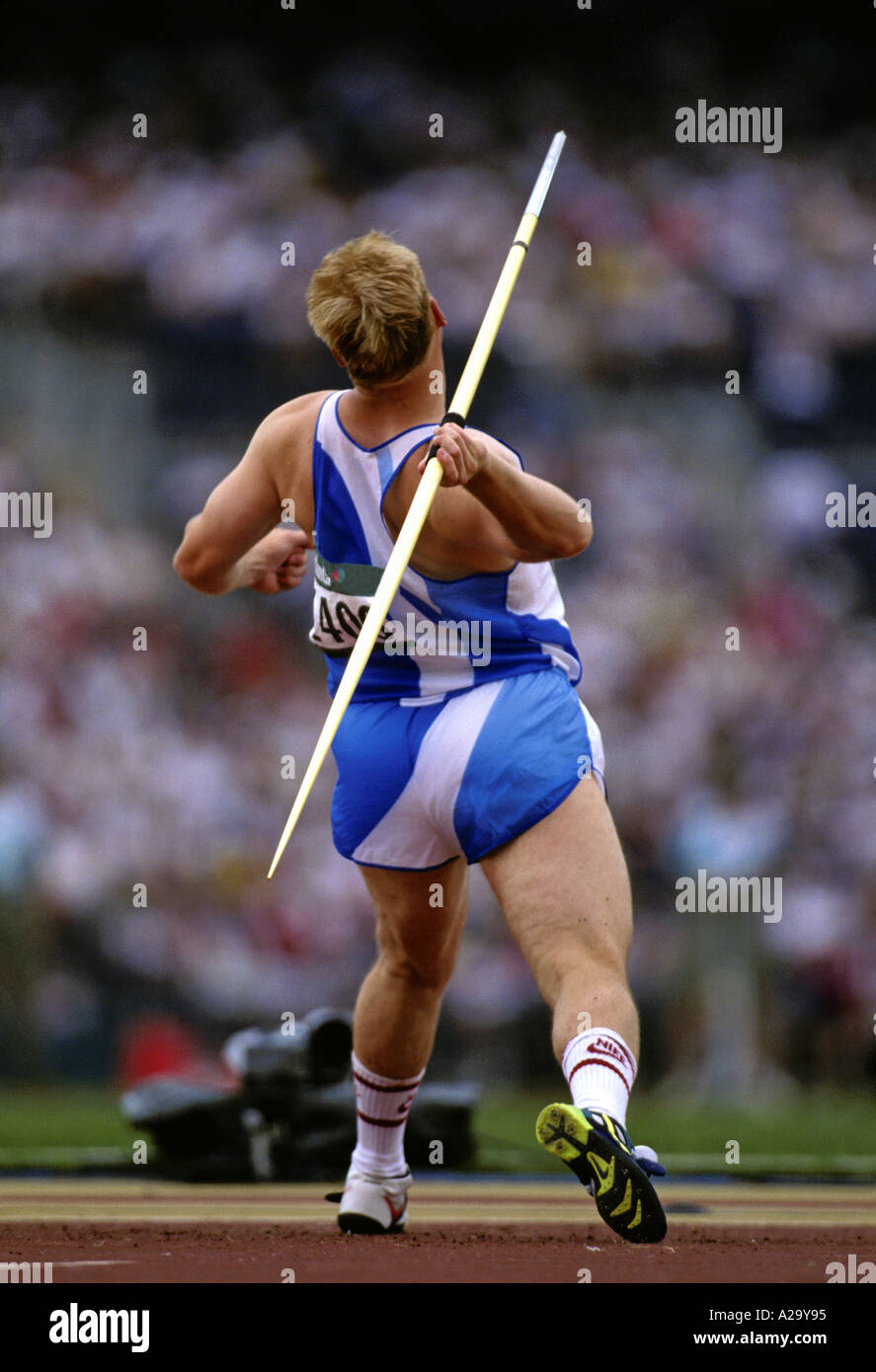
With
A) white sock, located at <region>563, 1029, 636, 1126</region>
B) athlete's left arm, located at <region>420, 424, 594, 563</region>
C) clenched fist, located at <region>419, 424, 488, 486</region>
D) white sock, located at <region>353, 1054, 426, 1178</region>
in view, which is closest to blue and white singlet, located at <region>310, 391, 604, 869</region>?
athlete's left arm, located at <region>420, 424, 594, 563</region>

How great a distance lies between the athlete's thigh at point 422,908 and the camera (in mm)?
3605

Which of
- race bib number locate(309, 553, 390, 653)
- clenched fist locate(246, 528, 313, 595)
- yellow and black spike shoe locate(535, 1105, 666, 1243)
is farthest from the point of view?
clenched fist locate(246, 528, 313, 595)

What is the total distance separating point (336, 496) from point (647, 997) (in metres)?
5.58

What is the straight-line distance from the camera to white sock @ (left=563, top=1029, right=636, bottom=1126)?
296cm

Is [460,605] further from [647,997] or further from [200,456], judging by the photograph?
[200,456]

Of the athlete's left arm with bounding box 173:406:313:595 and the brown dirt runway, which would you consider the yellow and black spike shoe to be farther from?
the athlete's left arm with bounding box 173:406:313:595

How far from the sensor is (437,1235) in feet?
12.4

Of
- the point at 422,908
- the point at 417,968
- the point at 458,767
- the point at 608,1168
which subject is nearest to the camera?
the point at 608,1168

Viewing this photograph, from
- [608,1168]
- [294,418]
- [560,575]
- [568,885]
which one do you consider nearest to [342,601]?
[294,418]

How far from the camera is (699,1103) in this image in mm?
7938

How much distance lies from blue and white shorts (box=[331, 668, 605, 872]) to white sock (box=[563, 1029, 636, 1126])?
1.37 ft

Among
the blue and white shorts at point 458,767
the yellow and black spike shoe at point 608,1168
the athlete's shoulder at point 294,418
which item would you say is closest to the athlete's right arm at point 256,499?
the athlete's shoulder at point 294,418

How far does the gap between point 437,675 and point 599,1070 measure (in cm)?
87

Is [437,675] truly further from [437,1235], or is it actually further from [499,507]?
[437,1235]
